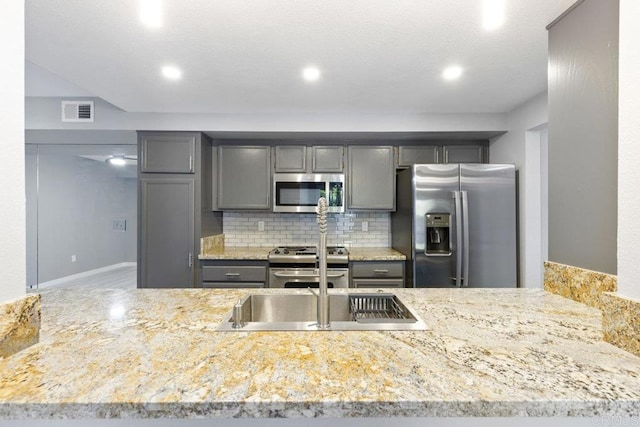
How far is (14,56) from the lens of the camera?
2.65 feet

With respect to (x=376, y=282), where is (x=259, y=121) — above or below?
above

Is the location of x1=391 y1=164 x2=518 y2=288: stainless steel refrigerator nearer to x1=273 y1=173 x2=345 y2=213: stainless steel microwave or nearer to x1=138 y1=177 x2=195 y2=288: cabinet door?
x1=273 y1=173 x2=345 y2=213: stainless steel microwave

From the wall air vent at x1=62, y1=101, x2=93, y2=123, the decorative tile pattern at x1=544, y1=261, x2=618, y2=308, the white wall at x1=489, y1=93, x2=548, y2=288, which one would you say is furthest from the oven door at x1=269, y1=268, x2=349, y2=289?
the wall air vent at x1=62, y1=101, x2=93, y2=123

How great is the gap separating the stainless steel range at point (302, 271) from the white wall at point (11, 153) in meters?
2.24

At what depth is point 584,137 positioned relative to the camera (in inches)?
48.9

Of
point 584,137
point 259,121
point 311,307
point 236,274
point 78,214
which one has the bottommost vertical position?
point 236,274

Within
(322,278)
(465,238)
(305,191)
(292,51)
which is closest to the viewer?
(322,278)

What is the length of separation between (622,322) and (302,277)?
7.84 feet

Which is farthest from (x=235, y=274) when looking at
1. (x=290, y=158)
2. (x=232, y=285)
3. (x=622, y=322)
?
(x=622, y=322)

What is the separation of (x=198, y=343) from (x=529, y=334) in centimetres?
99

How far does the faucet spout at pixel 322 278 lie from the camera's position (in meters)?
1.05

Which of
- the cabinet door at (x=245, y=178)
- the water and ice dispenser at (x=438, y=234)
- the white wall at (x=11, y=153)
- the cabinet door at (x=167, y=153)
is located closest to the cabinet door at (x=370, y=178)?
the water and ice dispenser at (x=438, y=234)

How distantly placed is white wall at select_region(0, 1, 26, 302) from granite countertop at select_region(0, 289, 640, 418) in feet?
0.73

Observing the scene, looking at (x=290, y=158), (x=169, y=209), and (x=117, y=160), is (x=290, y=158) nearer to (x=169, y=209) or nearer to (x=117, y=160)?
(x=169, y=209)
